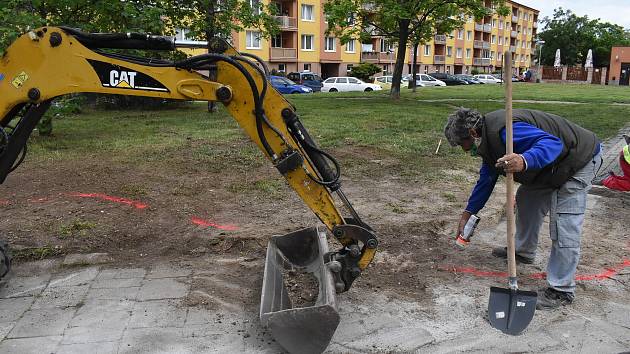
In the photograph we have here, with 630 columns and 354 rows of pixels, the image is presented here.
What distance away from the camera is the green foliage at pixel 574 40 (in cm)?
7969

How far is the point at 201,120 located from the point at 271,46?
33.1 metres

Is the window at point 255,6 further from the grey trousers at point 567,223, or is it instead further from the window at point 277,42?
the window at point 277,42

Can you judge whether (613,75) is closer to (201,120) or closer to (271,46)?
(271,46)

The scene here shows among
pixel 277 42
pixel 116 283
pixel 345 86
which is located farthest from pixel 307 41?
pixel 116 283

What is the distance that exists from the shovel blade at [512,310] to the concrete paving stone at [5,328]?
3.31 metres

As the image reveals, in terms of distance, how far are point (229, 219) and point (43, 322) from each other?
2511 mm

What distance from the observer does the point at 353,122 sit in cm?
1402

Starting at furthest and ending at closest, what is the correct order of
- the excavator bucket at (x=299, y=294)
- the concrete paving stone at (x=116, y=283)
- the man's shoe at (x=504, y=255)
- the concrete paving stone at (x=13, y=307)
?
the man's shoe at (x=504, y=255), the concrete paving stone at (x=116, y=283), the concrete paving stone at (x=13, y=307), the excavator bucket at (x=299, y=294)

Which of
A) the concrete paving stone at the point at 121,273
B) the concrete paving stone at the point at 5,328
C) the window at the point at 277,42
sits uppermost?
the window at the point at 277,42

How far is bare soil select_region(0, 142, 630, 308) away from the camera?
480cm

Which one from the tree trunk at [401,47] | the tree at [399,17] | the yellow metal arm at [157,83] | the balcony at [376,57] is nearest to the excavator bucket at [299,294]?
the yellow metal arm at [157,83]

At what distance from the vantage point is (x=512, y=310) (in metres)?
3.66

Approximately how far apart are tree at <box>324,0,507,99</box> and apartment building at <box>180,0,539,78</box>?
1761 mm

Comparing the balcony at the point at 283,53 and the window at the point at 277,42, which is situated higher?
the window at the point at 277,42
